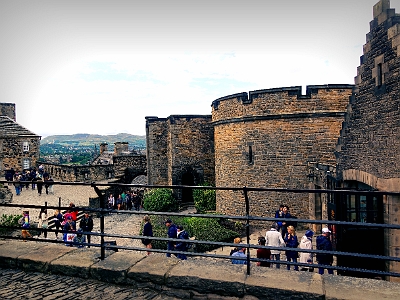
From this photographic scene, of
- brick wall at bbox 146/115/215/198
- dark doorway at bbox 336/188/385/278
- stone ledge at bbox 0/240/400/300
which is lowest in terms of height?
dark doorway at bbox 336/188/385/278

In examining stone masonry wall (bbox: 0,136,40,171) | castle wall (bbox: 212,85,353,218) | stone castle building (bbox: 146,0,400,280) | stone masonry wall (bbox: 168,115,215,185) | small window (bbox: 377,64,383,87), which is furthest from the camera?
stone masonry wall (bbox: 0,136,40,171)

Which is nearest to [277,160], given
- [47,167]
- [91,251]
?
[91,251]

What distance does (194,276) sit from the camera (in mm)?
2814

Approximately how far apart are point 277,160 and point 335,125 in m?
2.80

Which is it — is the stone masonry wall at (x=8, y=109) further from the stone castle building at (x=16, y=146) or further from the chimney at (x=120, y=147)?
the chimney at (x=120, y=147)

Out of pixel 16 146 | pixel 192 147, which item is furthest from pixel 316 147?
pixel 16 146

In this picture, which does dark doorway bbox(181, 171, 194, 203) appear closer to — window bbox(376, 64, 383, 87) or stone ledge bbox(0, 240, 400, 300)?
window bbox(376, 64, 383, 87)

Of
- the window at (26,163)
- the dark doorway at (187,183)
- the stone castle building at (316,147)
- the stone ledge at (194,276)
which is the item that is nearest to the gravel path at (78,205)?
the dark doorway at (187,183)

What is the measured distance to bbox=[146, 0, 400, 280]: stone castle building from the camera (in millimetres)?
6516

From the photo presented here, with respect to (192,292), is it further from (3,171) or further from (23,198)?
(3,171)

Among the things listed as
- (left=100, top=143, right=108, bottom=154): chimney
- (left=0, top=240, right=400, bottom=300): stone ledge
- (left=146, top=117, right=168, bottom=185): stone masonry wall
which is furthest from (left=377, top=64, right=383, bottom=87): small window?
(left=100, top=143, right=108, bottom=154): chimney

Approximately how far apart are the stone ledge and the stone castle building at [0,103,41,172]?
32.4 m

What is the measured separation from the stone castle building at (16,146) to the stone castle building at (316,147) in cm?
1671

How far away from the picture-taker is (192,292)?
9.20 ft
